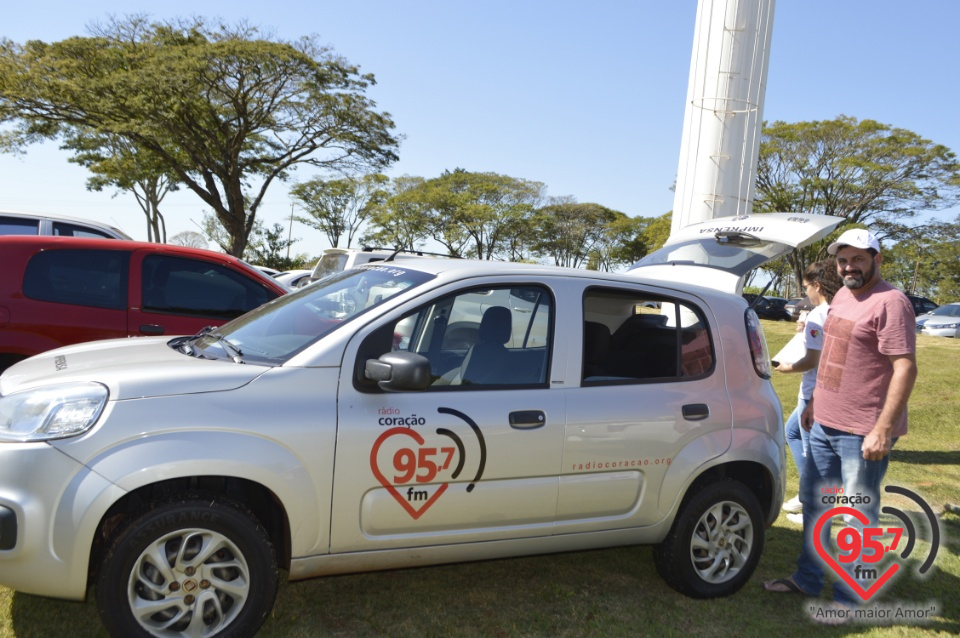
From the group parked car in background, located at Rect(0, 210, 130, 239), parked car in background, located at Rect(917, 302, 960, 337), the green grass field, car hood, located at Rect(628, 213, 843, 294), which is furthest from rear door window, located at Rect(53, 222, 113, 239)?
parked car in background, located at Rect(917, 302, 960, 337)

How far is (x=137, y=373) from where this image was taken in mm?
3076

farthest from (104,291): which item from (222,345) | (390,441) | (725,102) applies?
(725,102)

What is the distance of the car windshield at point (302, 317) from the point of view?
3434 mm

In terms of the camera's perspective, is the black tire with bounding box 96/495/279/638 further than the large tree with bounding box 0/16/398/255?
No

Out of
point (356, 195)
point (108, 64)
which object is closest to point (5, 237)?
point (108, 64)

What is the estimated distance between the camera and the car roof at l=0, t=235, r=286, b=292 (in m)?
5.60

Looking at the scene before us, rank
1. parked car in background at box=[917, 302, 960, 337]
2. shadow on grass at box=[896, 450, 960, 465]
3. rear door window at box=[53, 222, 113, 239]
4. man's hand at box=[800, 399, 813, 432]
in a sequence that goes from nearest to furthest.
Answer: man's hand at box=[800, 399, 813, 432], shadow on grass at box=[896, 450, 960, 465], rear door window at box=[53, 222, 113, 239], parked car in background at box=[917, 302, 960, 337]

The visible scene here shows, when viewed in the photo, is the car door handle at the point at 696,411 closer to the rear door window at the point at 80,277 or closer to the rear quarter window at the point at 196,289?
the rear quarter window at the point at 196,289

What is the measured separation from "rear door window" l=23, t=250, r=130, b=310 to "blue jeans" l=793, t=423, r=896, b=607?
4.85 meters

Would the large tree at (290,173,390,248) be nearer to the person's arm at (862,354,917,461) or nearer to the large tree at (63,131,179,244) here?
the large tree at (63,131,179,244)

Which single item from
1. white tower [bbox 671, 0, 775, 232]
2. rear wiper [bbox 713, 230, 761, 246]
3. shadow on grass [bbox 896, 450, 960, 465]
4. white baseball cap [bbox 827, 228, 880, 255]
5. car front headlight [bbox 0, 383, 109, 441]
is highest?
white tower [bbox 671, 0, 775, 232]

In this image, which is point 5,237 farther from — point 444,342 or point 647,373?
point 647,373

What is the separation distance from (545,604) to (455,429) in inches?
48.6

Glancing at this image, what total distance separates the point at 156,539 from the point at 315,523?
607mm
